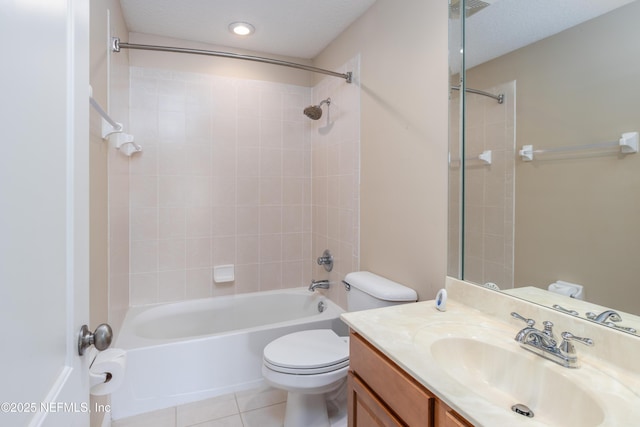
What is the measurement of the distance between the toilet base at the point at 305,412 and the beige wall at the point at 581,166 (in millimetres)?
1222

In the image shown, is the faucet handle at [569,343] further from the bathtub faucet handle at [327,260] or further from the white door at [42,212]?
the bathtub faucet handle at [327,260]

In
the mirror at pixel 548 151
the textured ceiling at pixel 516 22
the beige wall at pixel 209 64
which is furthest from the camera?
the beige wall at pixel 209 64

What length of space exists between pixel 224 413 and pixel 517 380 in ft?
5.31

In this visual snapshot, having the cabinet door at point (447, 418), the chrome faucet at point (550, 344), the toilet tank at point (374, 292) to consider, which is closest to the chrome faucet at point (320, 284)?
the toilet tank at point (374, 292)

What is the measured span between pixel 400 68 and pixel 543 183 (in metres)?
1.02

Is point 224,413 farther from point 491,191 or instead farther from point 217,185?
point 491,191

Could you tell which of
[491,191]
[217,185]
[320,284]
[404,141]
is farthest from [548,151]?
[217,185]

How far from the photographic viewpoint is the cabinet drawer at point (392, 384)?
2.69ft

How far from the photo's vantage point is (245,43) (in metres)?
2.62

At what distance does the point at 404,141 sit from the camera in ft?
5.69

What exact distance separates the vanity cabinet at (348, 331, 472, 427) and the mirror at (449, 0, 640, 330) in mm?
542

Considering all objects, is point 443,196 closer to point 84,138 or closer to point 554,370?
point 554,370

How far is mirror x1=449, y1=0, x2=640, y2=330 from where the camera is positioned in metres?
0.89

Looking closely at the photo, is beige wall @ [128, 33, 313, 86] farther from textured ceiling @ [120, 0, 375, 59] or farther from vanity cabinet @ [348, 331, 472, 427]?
vanity cabinet @ [348, 331, 472, 427]
